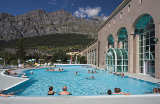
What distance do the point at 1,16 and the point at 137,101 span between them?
144340 millimetres

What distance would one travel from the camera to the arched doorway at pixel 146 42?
52.0 feet

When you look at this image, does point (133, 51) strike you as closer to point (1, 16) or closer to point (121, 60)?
point (121, 60)

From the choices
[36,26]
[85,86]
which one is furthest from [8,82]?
[36,26]

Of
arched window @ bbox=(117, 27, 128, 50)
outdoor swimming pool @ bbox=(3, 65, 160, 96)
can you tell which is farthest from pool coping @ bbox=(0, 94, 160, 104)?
arched window @ bbox=(117, 27, 128, 50)

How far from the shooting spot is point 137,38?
18.5 metres

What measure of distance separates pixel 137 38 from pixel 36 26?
437 feet

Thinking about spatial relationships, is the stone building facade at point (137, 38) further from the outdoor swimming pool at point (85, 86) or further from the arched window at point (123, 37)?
the outdoor swimming pool at point (85, 86)

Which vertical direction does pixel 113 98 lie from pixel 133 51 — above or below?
below

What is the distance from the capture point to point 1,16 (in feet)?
411

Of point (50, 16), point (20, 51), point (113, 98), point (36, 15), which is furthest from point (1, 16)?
point (113, 98)

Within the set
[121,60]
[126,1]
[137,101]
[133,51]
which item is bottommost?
[137,101]

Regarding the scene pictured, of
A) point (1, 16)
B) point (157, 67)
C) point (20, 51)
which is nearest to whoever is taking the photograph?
point (157, 67)

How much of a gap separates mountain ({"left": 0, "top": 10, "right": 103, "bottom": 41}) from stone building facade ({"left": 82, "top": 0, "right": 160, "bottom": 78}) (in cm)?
8362

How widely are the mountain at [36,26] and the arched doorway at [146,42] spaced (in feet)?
289
